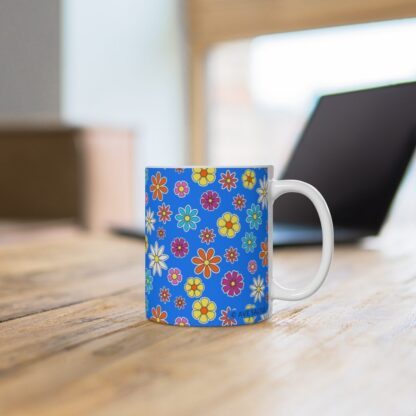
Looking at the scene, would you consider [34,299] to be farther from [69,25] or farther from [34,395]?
[69,25]

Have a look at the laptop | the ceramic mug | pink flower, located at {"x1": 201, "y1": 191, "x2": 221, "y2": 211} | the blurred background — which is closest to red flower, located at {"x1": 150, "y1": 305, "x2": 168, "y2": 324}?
the ceramic mug

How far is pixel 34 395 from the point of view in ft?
1.39

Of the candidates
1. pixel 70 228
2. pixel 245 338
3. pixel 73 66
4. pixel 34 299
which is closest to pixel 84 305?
pixel 34 299

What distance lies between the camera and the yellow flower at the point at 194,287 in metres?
0.58

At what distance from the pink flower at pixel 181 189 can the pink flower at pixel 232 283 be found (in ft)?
0.26

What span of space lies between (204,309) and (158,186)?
0.12m

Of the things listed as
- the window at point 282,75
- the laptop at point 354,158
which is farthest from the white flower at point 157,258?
the window at point 282,75

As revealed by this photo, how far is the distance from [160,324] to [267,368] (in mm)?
153

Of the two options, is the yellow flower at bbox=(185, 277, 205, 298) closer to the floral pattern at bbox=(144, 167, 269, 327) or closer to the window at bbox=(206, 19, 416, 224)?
the floral pattern at bbox=(144, 167, 269, 327)

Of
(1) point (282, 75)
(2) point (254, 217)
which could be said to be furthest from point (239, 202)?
(1) point (282, 75)

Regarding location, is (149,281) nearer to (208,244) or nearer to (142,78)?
(208,244)

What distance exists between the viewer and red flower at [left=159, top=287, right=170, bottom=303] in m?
0.60

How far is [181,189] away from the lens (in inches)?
23.1

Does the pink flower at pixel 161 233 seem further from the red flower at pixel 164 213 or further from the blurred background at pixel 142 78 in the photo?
the blurred background at pixel 142 78
